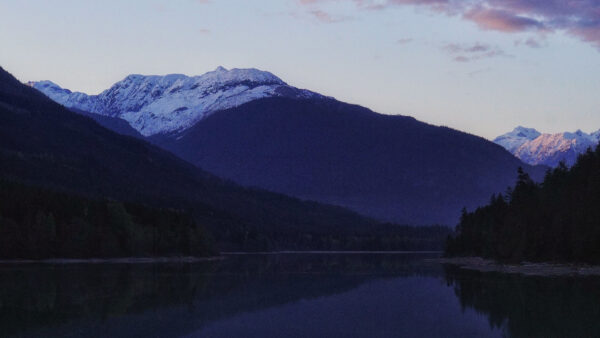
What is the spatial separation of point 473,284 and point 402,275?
73.7 ft

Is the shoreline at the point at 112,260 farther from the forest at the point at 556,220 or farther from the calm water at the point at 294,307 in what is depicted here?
the forest at the point at 556,220

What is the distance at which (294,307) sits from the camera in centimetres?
6138

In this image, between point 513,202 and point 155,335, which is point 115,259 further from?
point 155,335

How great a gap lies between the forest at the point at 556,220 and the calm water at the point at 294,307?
12.0 m

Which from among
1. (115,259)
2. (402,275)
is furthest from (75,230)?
(402,275)

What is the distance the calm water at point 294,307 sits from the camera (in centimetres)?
4722

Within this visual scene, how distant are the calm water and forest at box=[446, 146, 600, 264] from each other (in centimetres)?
1203

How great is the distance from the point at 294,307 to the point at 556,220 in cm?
4938

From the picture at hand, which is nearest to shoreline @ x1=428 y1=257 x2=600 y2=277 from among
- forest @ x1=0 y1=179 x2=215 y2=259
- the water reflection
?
the water reflection

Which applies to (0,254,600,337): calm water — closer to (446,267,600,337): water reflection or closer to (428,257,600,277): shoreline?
(446,267,600,337): water reflection

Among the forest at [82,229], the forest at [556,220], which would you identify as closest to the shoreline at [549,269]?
the forest at [556,220]

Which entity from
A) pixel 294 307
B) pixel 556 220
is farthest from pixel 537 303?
pixel 556 220

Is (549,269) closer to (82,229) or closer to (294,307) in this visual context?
(294,307)

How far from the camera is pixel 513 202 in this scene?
132m
